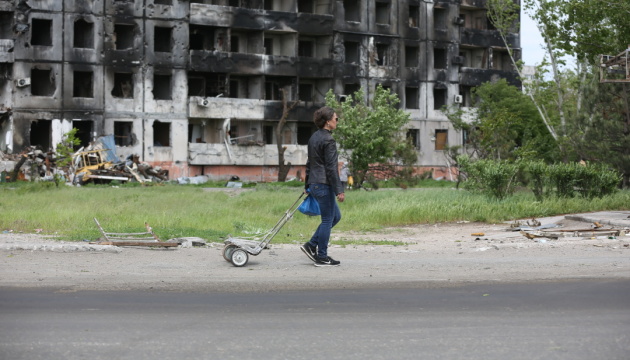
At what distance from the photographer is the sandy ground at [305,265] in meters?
10.5

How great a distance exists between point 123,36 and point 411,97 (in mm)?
22630

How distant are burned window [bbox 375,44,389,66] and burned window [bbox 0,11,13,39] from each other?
25.7m

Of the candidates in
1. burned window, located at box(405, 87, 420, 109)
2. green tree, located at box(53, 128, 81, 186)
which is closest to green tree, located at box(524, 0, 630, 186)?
green tree, located at box(53, 128, 81, 186)

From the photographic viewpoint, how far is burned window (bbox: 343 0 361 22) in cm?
6662

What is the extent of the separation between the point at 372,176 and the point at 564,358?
111ft

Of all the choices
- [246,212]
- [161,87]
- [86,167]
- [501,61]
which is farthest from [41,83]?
[501,61]

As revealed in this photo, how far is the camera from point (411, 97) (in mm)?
69875

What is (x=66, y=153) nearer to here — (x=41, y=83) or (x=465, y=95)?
(x=41, y=83)

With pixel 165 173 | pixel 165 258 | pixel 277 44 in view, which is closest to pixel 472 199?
pixel 165 258

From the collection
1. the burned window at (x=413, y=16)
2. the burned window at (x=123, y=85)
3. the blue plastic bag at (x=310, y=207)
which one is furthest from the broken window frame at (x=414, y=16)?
the blue plastic bag at (x=310, y=207)

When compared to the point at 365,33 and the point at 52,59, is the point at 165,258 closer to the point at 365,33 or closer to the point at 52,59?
the point at 52,59

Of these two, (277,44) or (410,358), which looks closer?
(410,358)

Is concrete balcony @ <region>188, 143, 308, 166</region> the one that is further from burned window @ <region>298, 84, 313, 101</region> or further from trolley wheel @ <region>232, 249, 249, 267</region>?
trolley wheel @ <region>232, 249, 249, 267</region>

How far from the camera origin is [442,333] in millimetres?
7234
